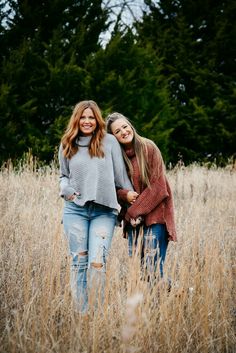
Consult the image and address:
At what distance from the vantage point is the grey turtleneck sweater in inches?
108

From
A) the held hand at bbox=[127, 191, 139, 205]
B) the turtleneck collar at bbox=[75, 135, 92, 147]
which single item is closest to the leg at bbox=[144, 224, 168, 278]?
the held hand at bbox=[127, 191, 139, 205]

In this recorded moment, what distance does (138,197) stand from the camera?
282cm

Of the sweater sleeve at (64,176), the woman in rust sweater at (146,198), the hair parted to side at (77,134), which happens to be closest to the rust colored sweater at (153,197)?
the woman in rust sweater at (146,198)

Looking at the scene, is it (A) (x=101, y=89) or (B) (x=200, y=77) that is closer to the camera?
(A) (x=101, y=89)

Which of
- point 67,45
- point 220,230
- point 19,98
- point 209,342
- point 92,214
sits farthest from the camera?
point 67,45

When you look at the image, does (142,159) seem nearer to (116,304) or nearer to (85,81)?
(116,304)

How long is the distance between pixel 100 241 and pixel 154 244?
0.43 m

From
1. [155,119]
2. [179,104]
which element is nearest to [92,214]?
[155,119]

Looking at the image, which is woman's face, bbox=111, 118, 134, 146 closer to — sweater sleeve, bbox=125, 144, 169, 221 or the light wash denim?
sweater sleeve, bbox=125, 144, 169, 221

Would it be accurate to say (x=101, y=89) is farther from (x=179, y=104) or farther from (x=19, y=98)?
(x=179, y=104)

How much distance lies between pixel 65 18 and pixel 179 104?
539 cm

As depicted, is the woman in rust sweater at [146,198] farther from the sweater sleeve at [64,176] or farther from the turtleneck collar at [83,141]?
the sweater sleeve at [64,176]

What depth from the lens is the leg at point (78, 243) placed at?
267 centimetres

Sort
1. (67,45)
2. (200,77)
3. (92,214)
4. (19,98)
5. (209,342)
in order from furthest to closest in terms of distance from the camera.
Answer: (200,77)
(67,45)
(19,98)
(92,214)
(209,342)
